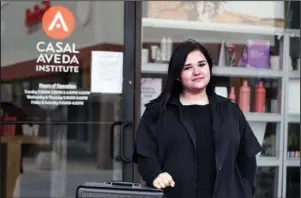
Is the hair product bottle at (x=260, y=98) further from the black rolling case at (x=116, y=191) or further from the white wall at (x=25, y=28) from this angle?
the black rolling case at (x=116, y=191)

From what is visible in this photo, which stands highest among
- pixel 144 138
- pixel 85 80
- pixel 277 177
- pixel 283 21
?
pixel 283 21

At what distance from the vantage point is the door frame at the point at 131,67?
3.82m

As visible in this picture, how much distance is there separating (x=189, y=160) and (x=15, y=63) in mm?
3131

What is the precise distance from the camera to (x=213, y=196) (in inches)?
92.8

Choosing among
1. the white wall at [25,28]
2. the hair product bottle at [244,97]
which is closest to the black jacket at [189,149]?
the hair product bottle at [244,97]

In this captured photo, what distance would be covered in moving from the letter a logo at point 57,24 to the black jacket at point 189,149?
192 centimetres

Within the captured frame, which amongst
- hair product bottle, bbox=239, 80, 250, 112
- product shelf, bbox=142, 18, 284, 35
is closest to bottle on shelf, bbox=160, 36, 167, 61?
product shelf, bbox=142, 18, 284, 35

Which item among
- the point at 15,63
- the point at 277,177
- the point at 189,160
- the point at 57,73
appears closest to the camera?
the point at 189,160

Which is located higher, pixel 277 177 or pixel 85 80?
pixel 85 80

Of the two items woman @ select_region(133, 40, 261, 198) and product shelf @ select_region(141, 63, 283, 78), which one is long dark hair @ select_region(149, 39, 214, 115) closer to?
woman @ select_region(133, 40, 261, 198)

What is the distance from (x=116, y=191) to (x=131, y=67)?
180 centimetres

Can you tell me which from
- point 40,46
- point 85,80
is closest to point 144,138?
point 85,80

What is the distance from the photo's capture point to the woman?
235 centimetres

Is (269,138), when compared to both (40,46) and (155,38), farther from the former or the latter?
(40,46)
